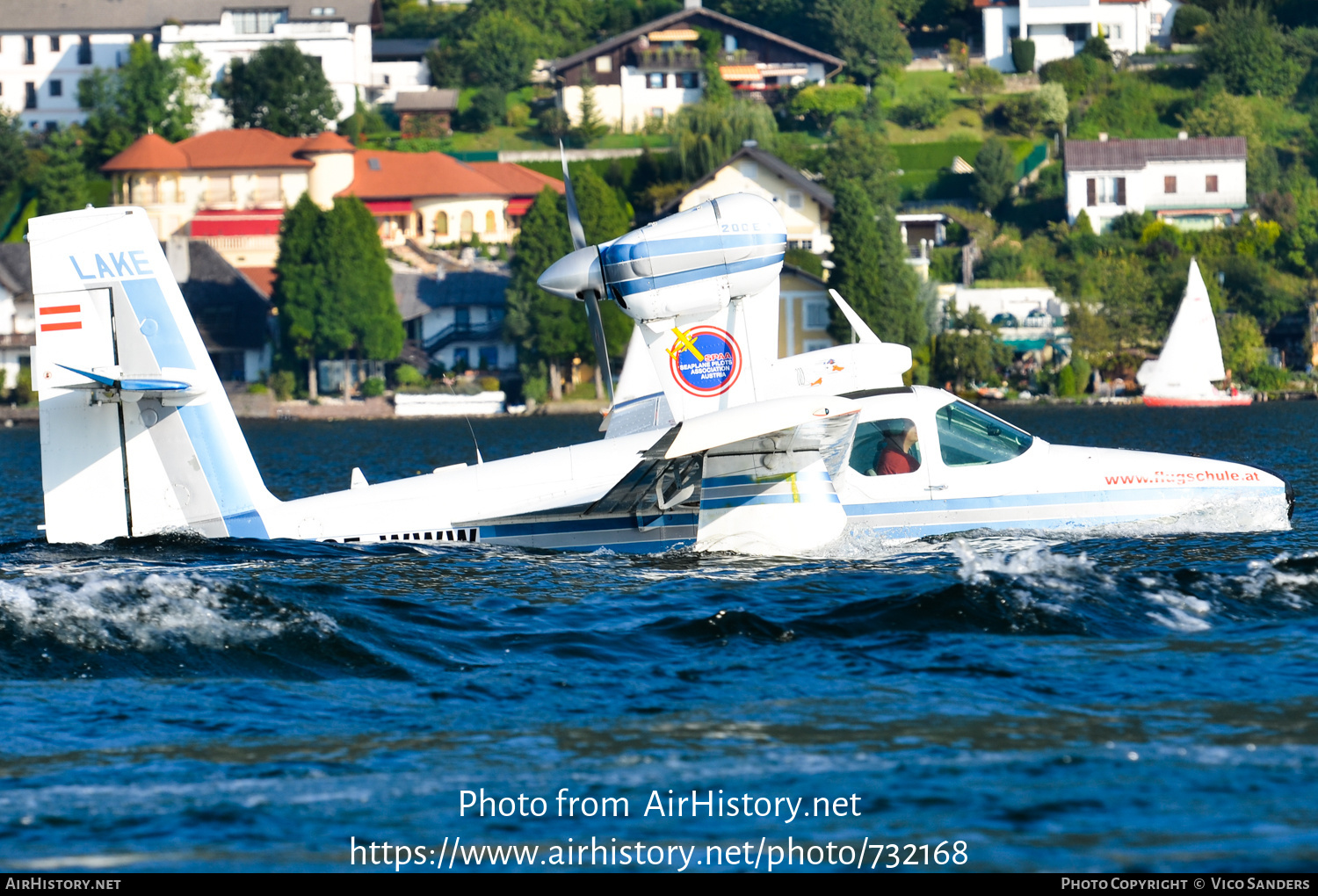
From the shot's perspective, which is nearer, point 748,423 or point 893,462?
point 748,423

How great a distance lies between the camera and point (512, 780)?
1027 centimetres

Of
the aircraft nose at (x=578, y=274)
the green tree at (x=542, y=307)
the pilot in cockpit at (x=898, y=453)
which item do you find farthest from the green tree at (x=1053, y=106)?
the aircraft nose at (x=578, y=274)

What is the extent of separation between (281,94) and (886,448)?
11418 centimetres

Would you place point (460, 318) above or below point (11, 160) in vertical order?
below

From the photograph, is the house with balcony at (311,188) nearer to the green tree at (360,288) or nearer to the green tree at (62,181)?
the green tree at (62,181)

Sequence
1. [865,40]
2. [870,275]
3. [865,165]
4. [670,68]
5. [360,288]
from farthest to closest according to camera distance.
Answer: [865,40], [670,68], [865,165], [360,288], [870,275]

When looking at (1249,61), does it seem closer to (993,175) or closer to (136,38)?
(993,175)

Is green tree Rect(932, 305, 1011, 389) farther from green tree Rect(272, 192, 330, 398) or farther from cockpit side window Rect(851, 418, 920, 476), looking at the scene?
cockpit side window Rect(851, 418, 920, 476)

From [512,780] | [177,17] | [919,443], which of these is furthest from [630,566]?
[177,17]

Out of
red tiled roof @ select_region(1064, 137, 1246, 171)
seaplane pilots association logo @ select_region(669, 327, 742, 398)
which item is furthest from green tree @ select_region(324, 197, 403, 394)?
seaplane pilots association logo @ select_region(669, 327, 742, 398)

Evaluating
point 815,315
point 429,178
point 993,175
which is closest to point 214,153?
A: point 429,178

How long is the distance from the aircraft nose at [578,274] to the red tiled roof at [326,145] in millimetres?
97402

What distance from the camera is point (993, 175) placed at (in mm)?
104188
